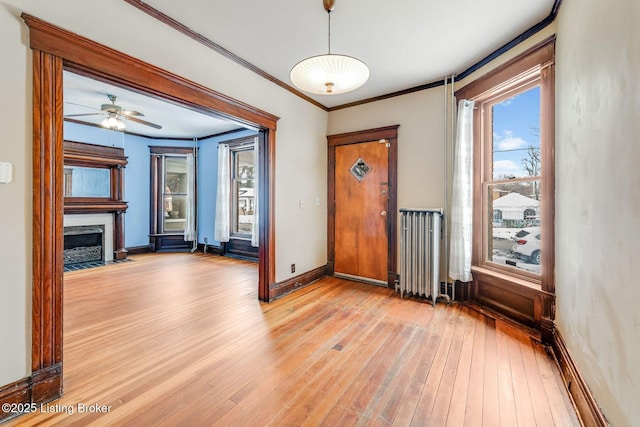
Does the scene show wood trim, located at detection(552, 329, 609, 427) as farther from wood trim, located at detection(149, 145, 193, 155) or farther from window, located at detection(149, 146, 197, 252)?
wood trim, located at detection(149, 145, 193, 155)

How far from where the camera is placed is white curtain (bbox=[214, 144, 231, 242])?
5.89m

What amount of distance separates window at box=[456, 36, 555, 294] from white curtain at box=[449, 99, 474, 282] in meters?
0.11

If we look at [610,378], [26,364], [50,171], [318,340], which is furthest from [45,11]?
[610,378]

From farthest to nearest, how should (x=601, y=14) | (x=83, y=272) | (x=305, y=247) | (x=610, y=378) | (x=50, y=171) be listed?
(x=83, y=272) → (x=305, y=247) → (x=50, y=171) → (x=601, y=14) → (x=610, y=378)

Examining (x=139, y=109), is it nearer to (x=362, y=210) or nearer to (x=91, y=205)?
(x=91, y=205)

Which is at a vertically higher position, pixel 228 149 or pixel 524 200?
pixel 228 149

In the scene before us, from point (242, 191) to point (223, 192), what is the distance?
40 centimetres

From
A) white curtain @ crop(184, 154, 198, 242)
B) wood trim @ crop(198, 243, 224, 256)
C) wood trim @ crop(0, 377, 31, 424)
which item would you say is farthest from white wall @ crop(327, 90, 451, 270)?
white curtain @ crop(184, 154, 198, 242)

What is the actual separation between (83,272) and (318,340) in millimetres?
4486

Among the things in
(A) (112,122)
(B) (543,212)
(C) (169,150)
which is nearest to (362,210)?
(B) (543,212)

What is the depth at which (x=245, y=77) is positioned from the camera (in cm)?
303

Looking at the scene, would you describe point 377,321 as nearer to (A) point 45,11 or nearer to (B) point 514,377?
(B) point 514,377

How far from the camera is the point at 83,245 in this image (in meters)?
5.22

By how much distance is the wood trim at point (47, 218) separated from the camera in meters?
1.59
